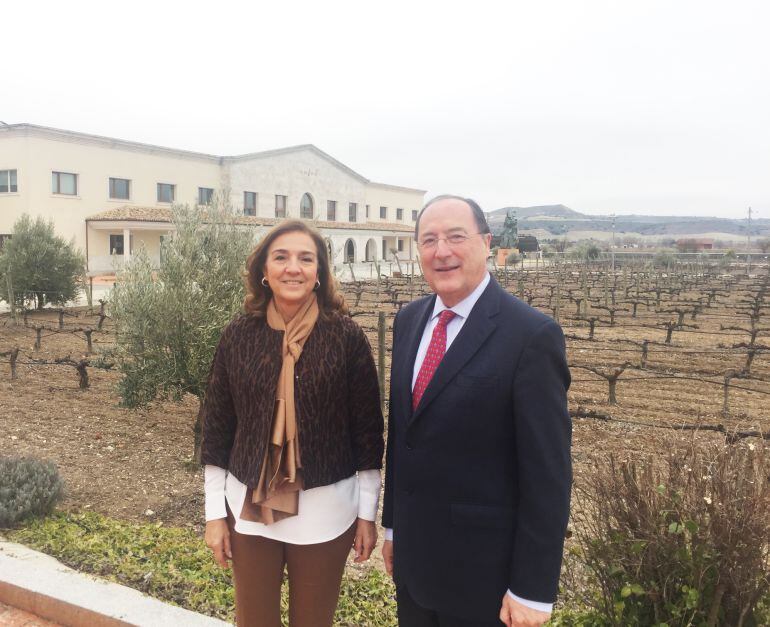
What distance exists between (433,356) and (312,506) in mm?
780

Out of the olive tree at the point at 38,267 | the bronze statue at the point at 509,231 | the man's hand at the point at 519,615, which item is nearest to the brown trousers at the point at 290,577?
the man's hand at the point at 519,615

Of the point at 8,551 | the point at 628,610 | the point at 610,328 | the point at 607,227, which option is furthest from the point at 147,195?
the point at 607,227

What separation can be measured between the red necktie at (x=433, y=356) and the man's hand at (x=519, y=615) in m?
0.65

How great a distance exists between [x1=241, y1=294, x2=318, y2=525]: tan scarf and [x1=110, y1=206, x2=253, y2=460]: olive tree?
12.2 ft

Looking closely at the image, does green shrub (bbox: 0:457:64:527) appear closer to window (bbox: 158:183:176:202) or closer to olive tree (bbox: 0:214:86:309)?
olive tree (bbox: 0:214:86:309)

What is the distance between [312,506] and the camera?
2.35m

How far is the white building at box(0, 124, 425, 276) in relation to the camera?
102ft

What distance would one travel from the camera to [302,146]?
46.3m

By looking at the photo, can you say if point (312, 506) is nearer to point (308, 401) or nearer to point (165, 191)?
point (308, 401)

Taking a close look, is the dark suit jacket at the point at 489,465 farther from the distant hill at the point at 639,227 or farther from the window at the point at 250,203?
the distant hill at the point at 639,227

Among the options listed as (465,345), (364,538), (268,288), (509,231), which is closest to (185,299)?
(268,288)

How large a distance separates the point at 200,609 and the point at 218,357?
174cm

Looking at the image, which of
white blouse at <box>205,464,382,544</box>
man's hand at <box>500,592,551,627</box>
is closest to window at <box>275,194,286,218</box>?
white blouse at <box>205,464,382,544</box>

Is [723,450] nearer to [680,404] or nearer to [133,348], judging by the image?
[133,348]
